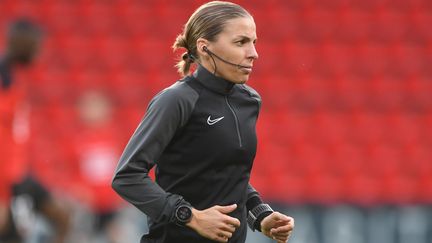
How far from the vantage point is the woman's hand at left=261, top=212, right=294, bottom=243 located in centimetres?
348

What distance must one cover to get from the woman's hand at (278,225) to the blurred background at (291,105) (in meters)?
4.68

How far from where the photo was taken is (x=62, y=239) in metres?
6.84

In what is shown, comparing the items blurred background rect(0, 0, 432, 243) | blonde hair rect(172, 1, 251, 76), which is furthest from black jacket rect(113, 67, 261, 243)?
blurred background rect(0, 0, 432, 243)

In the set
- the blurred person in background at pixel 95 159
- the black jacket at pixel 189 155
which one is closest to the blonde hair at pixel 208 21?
the black jacket at pixel 189 155

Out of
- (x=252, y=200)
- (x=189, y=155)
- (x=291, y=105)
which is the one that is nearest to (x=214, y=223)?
(x=189, y=155)

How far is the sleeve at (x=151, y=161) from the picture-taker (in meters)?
3.23

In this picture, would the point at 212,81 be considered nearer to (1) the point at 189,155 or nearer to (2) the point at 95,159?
(1) the point at 189,155

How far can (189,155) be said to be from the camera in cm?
337

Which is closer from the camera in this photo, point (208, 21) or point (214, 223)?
point (214, 223)

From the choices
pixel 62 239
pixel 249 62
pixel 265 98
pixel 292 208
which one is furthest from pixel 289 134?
pixel 249 62

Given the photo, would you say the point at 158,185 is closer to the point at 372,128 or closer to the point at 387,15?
the point at 372,128

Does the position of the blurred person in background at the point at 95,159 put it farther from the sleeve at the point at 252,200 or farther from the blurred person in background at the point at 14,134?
the sleeve at the point at 252,200

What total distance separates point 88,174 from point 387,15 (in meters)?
4.58

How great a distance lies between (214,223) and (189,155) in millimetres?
288
